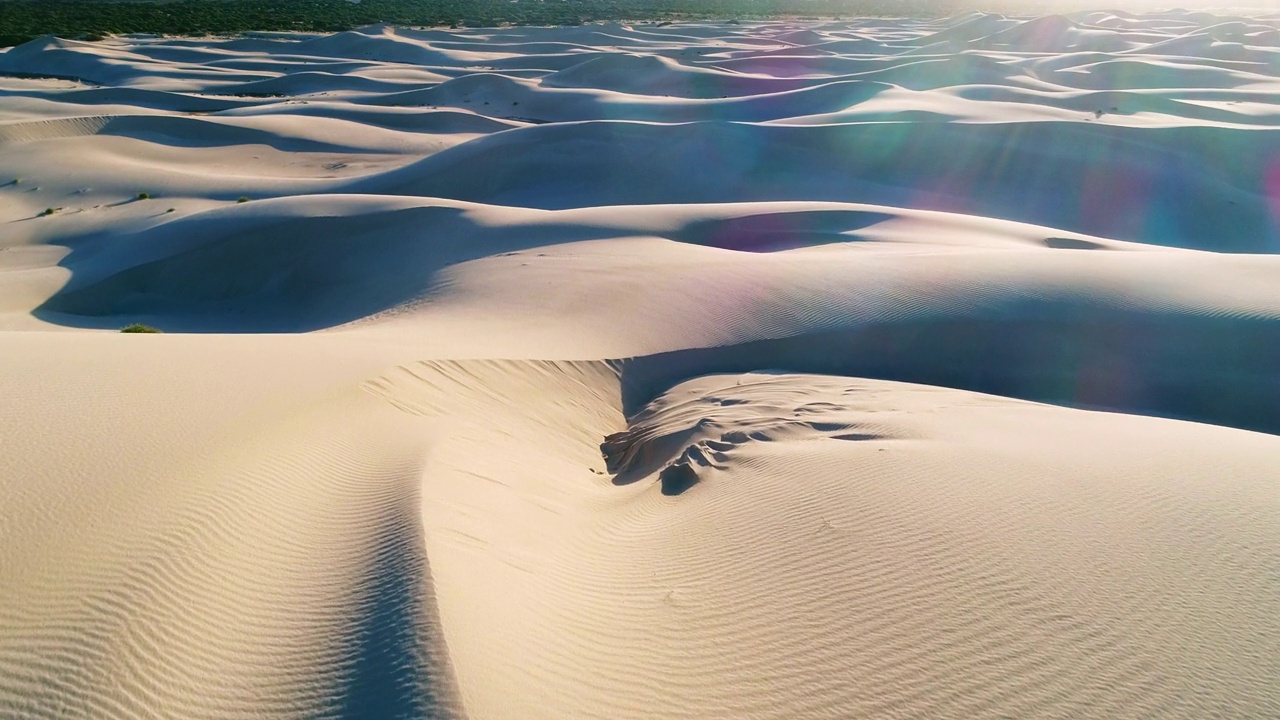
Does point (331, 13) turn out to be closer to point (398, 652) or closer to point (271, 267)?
point (271, 267)

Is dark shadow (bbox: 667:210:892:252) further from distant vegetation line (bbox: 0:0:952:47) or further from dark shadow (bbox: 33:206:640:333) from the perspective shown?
distant vegetation line (bbox: 0:0:952:47)

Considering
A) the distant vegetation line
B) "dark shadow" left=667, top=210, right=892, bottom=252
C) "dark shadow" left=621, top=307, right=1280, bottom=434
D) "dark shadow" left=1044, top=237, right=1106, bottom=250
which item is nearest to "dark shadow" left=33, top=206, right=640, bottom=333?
"dark shadow" left=667, top=210, right=892, bottom=252

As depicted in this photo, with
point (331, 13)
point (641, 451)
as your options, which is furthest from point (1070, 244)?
point (331, 13)

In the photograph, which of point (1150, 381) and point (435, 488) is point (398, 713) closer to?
point (435, 488)

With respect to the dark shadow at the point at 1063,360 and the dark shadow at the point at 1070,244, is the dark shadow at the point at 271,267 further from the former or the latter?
the dark shadow at the point at 1070,244

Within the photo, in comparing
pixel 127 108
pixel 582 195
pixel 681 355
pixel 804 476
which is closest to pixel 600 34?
pixel 127 108

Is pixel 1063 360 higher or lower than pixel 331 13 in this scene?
lower
